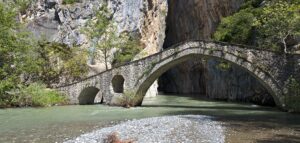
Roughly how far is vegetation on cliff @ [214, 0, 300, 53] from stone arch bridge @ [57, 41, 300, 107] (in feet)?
4.86

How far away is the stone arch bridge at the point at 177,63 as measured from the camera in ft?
69.2

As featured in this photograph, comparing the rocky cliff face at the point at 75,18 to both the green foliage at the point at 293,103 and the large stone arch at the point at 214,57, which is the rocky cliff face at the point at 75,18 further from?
the green foliage at the point at 293,103

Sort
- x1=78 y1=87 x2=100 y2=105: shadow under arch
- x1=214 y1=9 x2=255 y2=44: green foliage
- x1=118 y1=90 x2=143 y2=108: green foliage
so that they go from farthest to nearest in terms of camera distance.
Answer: x1=78 y1=87 x2=100 y2=105: shadow under arch
x1=214 y1=9 x2=255 y2=44: green foliage
x1=118 y1=90 x2=143 y2=108: green foliage

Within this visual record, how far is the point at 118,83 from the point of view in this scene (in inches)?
1170

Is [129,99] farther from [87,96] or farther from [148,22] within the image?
[148,22]

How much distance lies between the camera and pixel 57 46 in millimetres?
38469

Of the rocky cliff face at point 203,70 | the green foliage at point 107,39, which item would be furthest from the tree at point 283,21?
the green foliage at point 107,39

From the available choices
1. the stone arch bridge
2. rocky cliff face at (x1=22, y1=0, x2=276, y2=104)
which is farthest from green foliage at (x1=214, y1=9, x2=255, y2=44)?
the stone arch bridge

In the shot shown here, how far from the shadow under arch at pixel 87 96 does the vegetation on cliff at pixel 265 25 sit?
1117 cm

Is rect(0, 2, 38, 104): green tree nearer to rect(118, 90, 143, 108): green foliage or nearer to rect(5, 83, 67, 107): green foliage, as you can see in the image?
rect(5, 83, 67, 107): green foliage

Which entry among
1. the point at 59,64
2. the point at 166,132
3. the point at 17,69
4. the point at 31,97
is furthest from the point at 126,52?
the point at 166,132

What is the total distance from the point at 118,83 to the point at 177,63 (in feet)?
19.0

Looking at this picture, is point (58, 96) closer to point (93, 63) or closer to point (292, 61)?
point (93, 63)

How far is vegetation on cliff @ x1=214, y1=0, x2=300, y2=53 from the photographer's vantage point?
21.3 m
